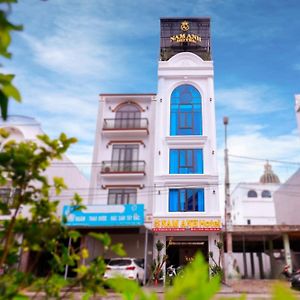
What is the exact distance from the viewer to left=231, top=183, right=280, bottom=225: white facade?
129 feet

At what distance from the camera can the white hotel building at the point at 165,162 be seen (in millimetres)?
17578

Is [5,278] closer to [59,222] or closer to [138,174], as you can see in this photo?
[59,222]

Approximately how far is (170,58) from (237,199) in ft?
86.7

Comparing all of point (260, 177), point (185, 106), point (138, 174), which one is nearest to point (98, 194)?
point (138, 174)

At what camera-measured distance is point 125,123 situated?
20.7 metres

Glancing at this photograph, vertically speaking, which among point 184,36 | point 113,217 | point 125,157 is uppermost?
point 184,36

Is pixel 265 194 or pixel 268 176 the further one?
pixel 268 176

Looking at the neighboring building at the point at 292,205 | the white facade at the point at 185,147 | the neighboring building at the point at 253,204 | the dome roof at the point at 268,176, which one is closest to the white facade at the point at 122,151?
the white facade at the point at 185,147

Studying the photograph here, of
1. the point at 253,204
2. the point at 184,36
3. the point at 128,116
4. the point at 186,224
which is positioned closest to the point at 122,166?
the point at 128,116

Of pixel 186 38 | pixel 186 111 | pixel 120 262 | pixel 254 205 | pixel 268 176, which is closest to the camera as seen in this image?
pixel 120 262

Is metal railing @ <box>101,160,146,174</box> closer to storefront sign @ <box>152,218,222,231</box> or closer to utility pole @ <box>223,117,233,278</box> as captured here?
storefront sign @ <box>152,218,222,231</box>

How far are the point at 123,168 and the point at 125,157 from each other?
2.65 ft

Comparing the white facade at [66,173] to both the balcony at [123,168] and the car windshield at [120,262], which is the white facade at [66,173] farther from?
the car windshield at [120,262]

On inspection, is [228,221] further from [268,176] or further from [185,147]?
[268,176]
